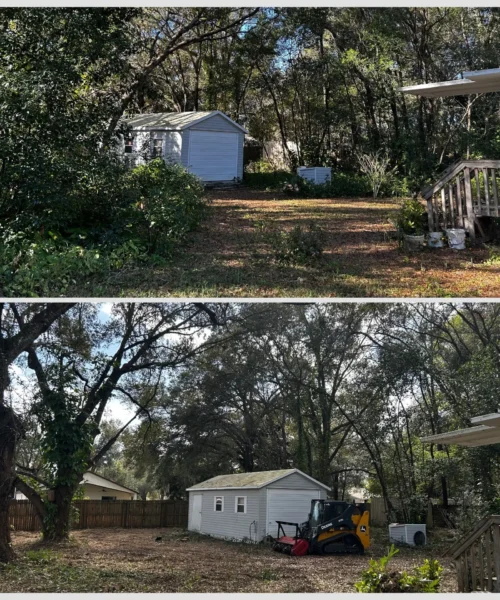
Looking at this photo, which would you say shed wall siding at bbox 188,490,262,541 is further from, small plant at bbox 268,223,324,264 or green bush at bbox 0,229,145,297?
green bush at bbox 0,229,145,297

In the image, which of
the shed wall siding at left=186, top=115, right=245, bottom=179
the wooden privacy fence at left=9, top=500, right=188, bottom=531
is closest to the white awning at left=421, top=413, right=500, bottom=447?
the wooden privacy fence at left=9, top=500, right=188, bottom=531

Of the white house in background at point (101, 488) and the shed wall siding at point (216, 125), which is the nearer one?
the white house in background at point (101, 488)

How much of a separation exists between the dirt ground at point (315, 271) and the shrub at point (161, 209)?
0.95 feet

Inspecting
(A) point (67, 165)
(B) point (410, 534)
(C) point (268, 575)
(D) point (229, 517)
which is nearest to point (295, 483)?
(D) point (229, 517)

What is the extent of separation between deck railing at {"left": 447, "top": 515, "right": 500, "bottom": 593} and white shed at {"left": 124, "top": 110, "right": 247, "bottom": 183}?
15647 mm

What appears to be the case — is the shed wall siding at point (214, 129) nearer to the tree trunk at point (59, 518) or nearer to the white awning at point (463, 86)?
the white awning at point (463, 86)

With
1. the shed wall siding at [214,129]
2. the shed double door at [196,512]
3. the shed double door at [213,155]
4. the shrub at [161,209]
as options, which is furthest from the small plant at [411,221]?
the shed wall siding at [214,129]

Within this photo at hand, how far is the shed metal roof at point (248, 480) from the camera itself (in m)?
13.9

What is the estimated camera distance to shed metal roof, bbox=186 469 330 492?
45.5 ft

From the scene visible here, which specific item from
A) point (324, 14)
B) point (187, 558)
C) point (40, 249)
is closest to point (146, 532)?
point (187, 558)

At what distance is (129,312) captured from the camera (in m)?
12.0

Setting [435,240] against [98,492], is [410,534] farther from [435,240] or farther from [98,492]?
[98,492]

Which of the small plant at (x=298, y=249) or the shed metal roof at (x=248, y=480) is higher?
the small plant at (x=298, y=249)

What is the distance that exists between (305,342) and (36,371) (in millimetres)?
6427
